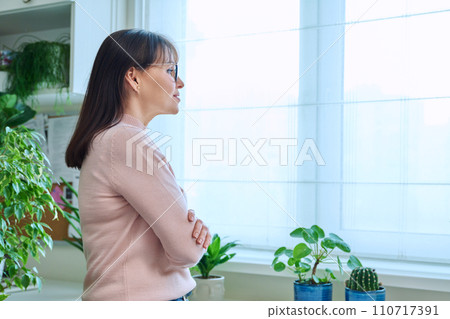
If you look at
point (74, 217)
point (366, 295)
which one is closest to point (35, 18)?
point (74, 217)

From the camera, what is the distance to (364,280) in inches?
53.5

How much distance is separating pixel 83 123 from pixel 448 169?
112 centimetres

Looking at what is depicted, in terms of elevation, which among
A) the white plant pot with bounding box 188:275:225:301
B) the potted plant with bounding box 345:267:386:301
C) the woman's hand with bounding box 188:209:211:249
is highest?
the woman's hand with bounding box 188:209:211:249

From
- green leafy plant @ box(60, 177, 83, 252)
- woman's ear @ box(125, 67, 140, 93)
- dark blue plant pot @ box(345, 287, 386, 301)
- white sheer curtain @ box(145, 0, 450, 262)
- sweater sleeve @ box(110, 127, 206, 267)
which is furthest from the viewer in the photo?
green leafy plant @ box(60, 177, 83, 252)

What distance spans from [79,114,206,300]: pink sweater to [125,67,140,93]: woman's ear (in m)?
0.11

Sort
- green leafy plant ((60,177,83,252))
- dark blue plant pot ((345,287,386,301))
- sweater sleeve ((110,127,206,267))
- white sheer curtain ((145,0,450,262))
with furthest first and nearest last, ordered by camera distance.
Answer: green leafy plant ((60,177,83,252))
white sheer curtain ((145,0,450,262))
dark blue plant pot ((345,287,386,301))
sweater sleeve ((110,127,206,267))

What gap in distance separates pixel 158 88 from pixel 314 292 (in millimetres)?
771

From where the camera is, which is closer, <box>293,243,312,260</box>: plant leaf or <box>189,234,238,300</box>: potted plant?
<box>293,243,312,260</box>: plant leaf

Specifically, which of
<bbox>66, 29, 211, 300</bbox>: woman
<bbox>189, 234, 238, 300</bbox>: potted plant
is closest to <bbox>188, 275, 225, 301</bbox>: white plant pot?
<bbox>189, 234, 238, 300</bbox>: potted plant

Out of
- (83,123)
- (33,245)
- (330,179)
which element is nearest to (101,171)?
(83,123)

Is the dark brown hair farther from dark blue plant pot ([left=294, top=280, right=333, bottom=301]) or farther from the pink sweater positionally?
dark blue plant pot ([left=294, top=280, right=333, bottom=301])

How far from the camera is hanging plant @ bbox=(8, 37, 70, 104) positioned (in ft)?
6.23

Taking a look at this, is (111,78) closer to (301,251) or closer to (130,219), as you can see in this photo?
(130,219)

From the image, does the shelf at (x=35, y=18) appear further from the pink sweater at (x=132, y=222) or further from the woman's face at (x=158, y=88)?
the pink sweater at (x=132, y=222)
